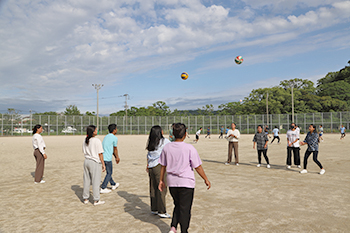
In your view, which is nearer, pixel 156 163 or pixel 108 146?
pixel 156 163

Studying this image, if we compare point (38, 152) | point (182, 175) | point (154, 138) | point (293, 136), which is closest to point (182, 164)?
point (182, 175)

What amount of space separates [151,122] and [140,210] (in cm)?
4945

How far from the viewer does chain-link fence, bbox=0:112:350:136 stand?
47219 millimetres

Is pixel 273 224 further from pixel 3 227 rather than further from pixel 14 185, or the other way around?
pixel 14 185

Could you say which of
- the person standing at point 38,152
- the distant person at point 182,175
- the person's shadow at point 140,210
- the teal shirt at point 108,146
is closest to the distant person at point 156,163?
the person's shadow at point 140,210

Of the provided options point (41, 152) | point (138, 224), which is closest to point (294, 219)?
point (138, 224)

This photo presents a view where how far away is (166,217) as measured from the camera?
5035 mm

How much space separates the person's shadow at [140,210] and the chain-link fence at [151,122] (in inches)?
1810

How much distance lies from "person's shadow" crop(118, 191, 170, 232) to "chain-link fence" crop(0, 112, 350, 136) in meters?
46.0

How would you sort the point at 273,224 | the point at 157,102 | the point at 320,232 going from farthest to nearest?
the point at 157,102
the point at 273,224
the point at 320,232

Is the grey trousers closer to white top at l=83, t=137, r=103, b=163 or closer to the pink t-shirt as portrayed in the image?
white top at l=83, t=137, r=103, b=163

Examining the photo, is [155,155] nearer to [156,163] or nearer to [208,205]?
[156,163]

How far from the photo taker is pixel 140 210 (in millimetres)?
5520

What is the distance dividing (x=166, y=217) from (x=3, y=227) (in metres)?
2.93
